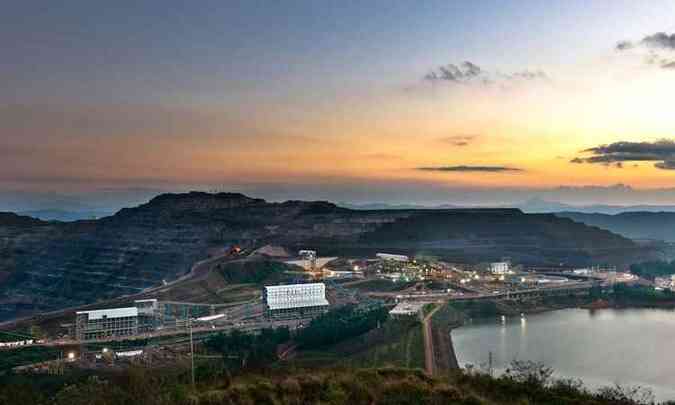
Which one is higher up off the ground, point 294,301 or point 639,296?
point 294,301

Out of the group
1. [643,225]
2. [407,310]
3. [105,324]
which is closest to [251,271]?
[105,324]

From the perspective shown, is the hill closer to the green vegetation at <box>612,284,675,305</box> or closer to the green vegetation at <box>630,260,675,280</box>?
the green vegetation at <box>630,260,675,280</box>

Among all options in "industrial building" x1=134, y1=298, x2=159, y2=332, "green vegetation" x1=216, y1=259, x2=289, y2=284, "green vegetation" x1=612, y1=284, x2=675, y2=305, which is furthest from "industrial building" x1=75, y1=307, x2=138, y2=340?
"green vegetation" x1=612, y1=284, x2=675, y2=305

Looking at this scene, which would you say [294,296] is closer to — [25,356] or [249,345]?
[249,345]


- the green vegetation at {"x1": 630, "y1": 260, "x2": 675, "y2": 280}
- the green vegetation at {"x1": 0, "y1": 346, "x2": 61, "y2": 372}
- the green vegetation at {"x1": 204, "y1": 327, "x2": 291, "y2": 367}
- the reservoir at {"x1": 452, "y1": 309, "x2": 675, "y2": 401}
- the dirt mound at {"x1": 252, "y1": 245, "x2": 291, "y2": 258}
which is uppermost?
the dirt mound at {"x1": 252, "y1": 245, "x2": 291, "y2": 258}

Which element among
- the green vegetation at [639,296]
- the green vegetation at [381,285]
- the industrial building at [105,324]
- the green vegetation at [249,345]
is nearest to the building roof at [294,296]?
the green vegetation at [249,345]

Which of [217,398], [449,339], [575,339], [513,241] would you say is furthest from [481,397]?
[513,241]
